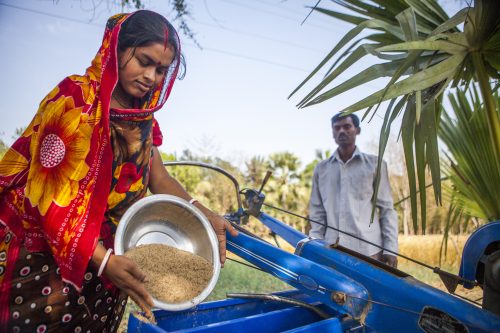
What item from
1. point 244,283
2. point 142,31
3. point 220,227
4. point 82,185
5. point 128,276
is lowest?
point 244,283

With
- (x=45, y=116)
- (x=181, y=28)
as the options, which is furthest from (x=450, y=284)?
(x=181, y=28)

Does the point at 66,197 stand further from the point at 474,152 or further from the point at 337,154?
the point at 337,154

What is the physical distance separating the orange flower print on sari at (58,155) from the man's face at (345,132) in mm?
2864

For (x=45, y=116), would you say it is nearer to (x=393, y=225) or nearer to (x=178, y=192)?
(x=178, y=192)

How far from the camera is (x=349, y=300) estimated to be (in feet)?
4.07

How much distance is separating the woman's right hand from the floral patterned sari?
3.6 inches

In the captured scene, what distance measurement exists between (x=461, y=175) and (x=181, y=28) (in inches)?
96.3

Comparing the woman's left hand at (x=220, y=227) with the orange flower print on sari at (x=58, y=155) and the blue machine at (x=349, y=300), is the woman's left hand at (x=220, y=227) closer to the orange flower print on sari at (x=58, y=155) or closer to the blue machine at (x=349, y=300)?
the blue machine at (x=349, y=300)

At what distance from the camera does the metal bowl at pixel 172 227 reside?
138 cm

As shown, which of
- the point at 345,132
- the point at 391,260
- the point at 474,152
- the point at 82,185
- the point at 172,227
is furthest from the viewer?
the point at 345,132

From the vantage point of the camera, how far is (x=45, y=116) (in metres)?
1.24

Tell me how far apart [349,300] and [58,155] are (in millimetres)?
1079

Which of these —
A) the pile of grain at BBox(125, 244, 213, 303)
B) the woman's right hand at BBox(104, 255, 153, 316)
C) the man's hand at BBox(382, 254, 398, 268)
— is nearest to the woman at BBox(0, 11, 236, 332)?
the woman's right hand at BBox(104, 255, 153, 316)

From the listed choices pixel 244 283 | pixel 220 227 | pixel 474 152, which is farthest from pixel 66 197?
pixel 244 283
